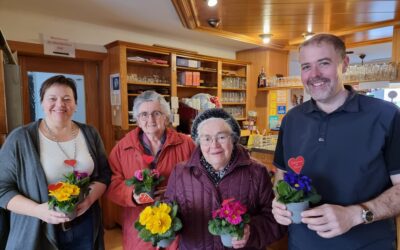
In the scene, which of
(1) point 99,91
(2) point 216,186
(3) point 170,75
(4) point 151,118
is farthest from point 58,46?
(2) point 216,186

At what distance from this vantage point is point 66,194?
1.17 m

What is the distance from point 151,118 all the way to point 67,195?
2.20ft

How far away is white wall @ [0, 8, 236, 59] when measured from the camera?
2831 millimetres

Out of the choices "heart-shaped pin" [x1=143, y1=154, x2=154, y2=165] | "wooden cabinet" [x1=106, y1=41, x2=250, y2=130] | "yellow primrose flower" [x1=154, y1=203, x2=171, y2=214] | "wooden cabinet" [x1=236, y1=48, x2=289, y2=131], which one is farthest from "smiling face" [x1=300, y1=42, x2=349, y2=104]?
"wooden cabinet" [x1=236, y1=48, x2=289, y2=131]

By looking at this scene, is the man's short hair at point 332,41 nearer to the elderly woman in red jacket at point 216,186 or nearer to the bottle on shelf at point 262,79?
the elderly woman in red jacket at point 216,186

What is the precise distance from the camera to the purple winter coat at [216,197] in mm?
1271

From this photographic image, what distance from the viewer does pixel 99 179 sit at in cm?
158

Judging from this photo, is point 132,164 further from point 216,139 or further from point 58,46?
point 58,46

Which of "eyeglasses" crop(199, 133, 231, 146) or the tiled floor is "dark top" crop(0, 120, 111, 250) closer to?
"eyeglasses" crop(199, 133, 231, 146)

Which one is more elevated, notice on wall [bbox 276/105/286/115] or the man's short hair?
the man's short hair

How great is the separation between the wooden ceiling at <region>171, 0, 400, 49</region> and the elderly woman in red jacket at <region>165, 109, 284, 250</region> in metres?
1.67

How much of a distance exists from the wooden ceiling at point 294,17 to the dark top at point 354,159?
1.72 meters

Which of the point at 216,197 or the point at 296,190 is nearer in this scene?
the point at 296,190

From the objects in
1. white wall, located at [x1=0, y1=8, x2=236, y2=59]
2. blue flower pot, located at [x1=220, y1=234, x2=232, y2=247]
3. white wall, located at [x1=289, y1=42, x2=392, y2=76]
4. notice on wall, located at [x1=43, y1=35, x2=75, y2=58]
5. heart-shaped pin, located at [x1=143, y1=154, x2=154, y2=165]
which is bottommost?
blue flower pot, located at [x1=220, y1=234, x2=232, y2=247]
